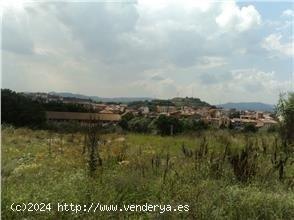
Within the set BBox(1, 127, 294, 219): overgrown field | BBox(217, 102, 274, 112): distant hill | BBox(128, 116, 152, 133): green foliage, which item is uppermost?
BBox(217, 102, 274, 112): distant hill

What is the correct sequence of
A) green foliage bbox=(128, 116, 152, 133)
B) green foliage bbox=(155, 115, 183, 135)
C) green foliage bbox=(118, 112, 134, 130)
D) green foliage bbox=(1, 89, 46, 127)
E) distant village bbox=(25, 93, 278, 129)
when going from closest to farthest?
green foliage bbox=(155, 115, 183, 135), distant village bbox=(25, 93, 278, 129), green foliage bbox=(128, 116, 152, 133), green foliage bbox=(118, 112, 134, 130), green foliage bbox=(1, 89, 46, 127)

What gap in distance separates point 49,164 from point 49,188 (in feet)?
10.5

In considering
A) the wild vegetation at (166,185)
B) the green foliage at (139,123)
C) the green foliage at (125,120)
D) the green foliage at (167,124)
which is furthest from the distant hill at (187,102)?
the wild vegetation at (166,185)

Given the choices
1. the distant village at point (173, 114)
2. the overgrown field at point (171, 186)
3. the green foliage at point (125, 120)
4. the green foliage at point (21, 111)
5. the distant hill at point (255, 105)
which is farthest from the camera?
the green foliage at point (21, 111)

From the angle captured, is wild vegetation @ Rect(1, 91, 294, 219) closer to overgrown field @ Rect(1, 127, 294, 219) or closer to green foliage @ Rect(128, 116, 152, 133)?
overgrown field @ Rect(1, 127, 294, 219)

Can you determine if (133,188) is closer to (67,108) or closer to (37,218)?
(37,218)

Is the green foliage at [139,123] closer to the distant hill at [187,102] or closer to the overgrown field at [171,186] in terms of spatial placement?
the distant hill at [187,102]

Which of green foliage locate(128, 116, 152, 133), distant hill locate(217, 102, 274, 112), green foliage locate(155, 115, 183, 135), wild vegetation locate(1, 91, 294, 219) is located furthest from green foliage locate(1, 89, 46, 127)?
wild vegetation locate(1, 91, 294, 219)

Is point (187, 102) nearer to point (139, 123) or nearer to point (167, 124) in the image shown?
point (139, 123)

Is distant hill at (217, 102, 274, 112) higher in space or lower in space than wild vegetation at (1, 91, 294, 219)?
higher

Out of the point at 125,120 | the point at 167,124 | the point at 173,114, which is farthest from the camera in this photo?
the point at 173,114

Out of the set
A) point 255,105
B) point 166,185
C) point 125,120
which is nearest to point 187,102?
point 255,105

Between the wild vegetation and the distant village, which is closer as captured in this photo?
the wild vegetation

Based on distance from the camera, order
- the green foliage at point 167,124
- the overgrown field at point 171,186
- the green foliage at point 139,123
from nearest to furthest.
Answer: the overgrown field at point 171,186 → the green foliage at point 167,124 → the green foliage at point 139,123
